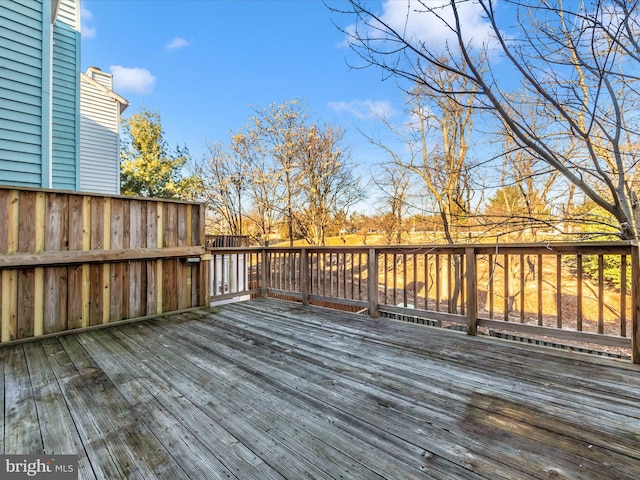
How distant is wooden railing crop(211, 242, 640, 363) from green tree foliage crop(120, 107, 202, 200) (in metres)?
8.86

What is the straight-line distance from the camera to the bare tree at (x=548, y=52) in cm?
248

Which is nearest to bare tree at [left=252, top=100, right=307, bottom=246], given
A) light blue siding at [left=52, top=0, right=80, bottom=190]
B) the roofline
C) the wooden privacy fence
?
the roofline

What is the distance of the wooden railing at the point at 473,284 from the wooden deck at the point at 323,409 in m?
0.27

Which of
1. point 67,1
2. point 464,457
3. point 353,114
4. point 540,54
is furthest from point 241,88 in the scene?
point 464,457

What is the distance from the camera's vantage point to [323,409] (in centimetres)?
164

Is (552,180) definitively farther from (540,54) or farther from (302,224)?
(302,224)

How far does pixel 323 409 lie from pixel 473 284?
6.81 feet

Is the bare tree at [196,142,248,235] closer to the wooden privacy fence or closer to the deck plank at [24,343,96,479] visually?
the wooden privacy fence

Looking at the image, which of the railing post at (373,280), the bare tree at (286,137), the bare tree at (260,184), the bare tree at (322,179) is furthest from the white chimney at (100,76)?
the railing post at (373,280)

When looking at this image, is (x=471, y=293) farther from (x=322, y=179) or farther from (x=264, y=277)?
(x=322, y=179)

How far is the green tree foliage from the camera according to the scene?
12281 mm

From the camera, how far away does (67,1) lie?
16.9 ft

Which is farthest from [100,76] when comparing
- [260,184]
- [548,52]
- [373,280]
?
[548,52]

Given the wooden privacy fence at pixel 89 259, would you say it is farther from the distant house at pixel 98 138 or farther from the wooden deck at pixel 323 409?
the distant house at pixel 98 138
